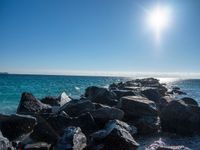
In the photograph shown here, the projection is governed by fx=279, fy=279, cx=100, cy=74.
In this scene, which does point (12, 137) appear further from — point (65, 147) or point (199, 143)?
point (199, 143)

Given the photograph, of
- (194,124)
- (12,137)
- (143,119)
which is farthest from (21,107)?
(194,124)

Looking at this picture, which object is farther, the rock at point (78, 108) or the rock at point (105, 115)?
the rock at point (78, 108)

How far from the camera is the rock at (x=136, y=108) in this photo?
49.6 feet

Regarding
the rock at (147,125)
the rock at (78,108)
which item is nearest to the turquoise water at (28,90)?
the rock at (78,108)

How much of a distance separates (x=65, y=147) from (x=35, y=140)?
250cm

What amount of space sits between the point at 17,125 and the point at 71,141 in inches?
135

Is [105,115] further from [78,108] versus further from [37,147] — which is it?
[37,147]

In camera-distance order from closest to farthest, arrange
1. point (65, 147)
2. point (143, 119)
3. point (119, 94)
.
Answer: point (65, 147) < point (143, 119) < point (119, 94)

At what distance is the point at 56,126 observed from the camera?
40.5 feet

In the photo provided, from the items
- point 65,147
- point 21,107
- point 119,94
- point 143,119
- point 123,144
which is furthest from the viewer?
point 119,94

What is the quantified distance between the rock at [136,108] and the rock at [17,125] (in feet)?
18.4

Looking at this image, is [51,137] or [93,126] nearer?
[51,137]

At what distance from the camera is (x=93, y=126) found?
12.9 m

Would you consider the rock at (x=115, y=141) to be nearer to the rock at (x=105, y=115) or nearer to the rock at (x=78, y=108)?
the rock at (x=105, y=115)
